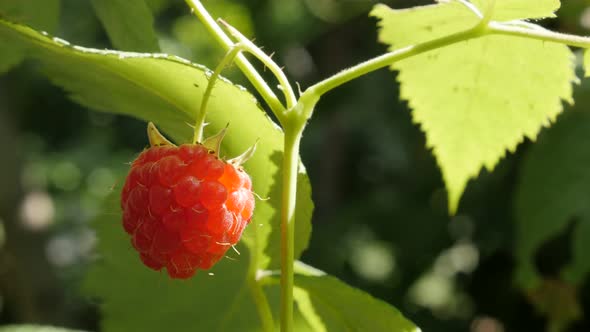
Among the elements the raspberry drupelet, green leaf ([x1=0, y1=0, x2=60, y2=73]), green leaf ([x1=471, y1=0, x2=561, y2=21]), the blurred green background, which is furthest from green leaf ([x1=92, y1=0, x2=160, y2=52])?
the blurred green background

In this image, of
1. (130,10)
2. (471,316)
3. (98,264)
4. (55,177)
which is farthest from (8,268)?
(55,177)

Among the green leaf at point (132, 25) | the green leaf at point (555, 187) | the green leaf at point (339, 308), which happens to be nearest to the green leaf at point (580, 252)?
the green leaf at point (555, 187)

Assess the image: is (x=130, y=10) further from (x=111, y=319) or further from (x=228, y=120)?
(x=111, y=319)

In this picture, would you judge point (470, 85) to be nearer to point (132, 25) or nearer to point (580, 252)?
point (132, 25)

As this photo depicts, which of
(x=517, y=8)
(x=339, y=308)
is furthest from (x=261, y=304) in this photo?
(x=517, y=8)

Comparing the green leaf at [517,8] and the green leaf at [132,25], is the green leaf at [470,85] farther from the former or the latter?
the green leaf at [132,25]

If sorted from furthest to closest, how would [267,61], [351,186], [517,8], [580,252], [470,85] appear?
1. [351,186]
2. [580,252]
3. [470,85]
4. [517,8]
5. [267,61]
